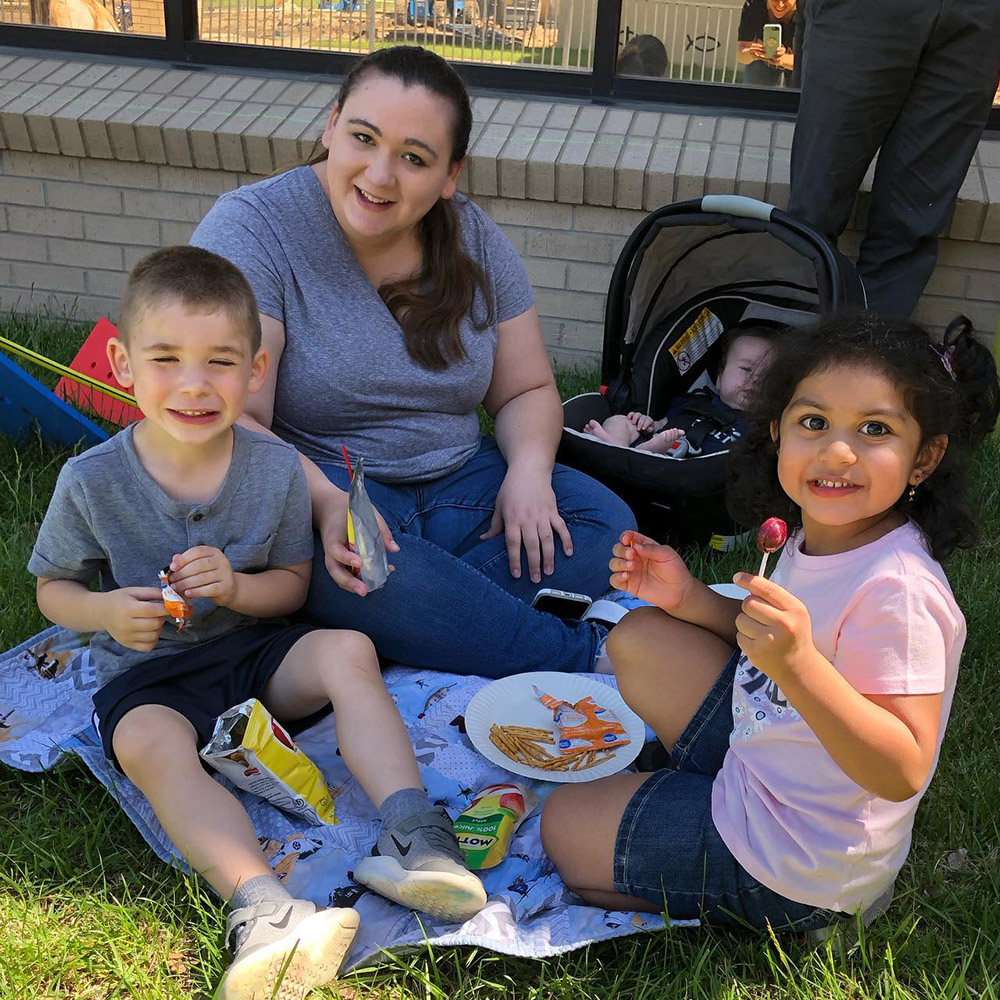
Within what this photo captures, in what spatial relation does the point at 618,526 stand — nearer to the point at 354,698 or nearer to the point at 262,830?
the point at 354,698

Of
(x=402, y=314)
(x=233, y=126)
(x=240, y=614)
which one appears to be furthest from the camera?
(x=233, y=126)

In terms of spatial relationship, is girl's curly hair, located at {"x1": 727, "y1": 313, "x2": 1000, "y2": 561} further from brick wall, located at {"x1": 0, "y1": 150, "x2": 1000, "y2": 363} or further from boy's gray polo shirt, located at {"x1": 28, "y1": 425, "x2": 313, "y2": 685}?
brick wall, located at {"x1": 0, "y1": 150, "x2": 1000, "y2": 363}

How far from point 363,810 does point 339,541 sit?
0.57 m

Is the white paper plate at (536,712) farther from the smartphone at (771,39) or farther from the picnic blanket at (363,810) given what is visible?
the smartphone at (771,39)

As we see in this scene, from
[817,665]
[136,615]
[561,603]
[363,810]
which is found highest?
[817,665]

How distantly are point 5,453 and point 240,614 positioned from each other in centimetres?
149

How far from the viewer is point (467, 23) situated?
486cm

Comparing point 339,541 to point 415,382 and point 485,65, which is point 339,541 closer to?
point 415,382

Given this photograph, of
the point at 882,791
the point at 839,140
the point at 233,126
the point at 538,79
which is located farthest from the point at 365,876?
the point at 538,79

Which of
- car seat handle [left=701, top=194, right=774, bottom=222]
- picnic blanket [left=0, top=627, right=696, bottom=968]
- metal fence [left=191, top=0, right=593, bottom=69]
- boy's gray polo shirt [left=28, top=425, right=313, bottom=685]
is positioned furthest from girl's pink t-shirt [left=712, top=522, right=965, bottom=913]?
metal fence [left=191, top=0, right=593, bottom=69]

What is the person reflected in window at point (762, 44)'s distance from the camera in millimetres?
4613

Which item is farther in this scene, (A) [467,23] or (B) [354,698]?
(A) [467,23]

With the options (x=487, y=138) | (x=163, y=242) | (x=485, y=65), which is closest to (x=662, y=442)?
(x=487, y=138)

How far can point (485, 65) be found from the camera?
16.1ft
